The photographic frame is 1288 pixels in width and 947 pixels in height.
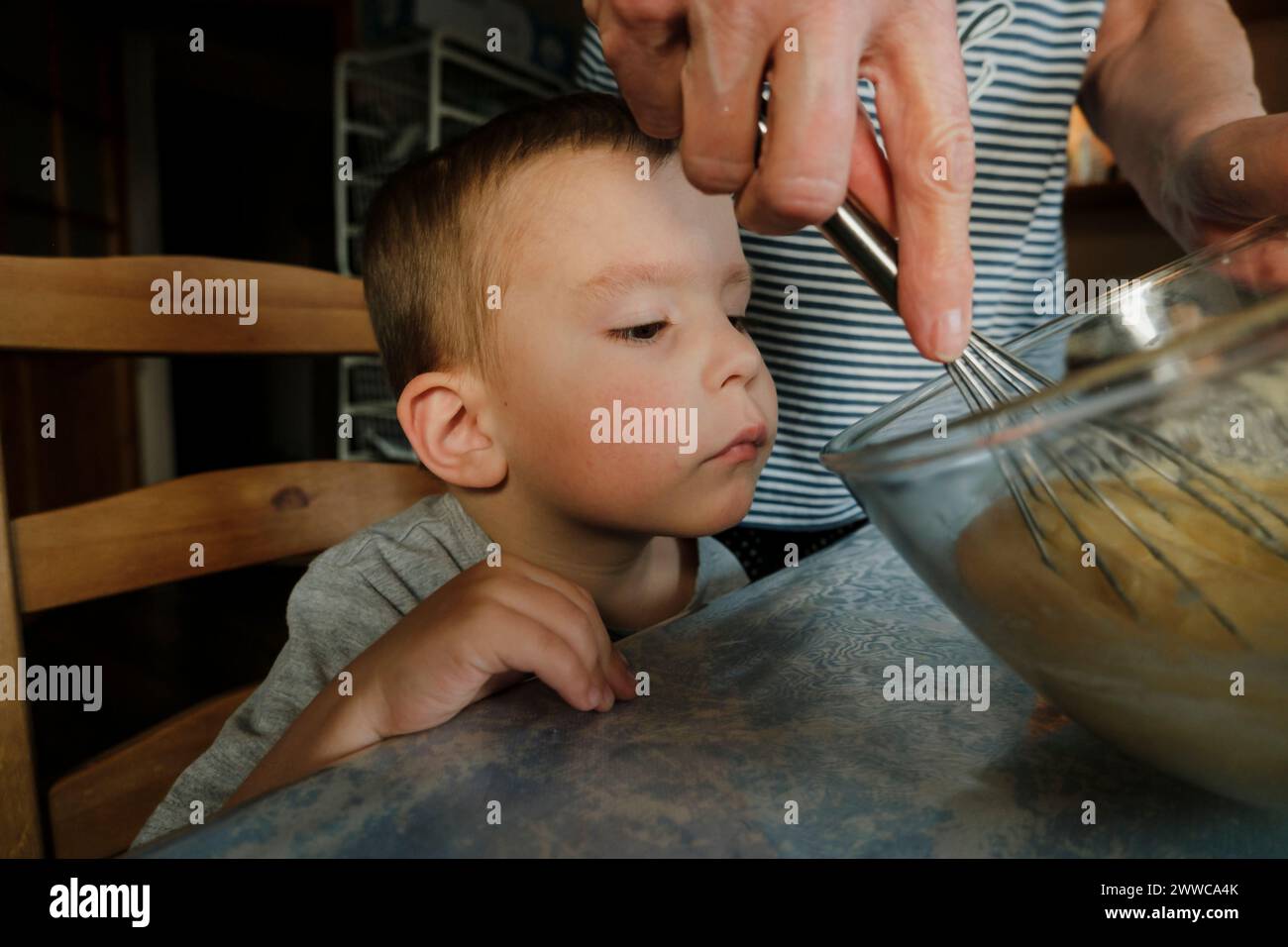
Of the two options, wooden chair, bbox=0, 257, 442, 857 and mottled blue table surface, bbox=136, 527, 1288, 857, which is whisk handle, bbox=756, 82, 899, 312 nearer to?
mottled blue table surface, bbox=136, 527, 1288, 857

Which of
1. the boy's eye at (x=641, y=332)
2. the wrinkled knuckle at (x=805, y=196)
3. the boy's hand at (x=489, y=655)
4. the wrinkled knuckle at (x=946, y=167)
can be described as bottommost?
the boy's hand at (x=489, y=655)

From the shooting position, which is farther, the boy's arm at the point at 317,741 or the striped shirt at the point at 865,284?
the striped shirt at the point at 865,284

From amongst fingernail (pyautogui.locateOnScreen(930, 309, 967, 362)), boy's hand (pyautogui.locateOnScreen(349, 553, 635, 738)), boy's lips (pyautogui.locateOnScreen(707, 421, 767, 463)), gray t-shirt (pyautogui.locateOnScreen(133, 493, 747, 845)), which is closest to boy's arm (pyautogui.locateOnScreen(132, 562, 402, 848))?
gray t-shirt (pyautogui.locateOnScreen(133, 493, 747, 845))

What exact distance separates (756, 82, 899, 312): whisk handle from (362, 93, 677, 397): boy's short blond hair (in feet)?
0.79

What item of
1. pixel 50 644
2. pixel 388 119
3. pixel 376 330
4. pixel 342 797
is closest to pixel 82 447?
pixel 50 644

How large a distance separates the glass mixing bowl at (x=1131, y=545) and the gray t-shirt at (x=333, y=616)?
323 mm

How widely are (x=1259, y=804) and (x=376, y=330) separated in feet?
1.88

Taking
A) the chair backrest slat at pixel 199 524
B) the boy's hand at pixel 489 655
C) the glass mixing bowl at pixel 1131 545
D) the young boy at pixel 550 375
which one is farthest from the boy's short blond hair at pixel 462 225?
the glass mixing bowl at pixel 1131 545

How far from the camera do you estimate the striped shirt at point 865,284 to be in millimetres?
727

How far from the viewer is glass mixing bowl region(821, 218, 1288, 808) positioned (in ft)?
0.61

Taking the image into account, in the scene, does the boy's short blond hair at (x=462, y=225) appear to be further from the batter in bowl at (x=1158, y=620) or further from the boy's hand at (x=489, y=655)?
the batter in bowl at (x=1158, y=620)

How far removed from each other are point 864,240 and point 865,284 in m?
0.45

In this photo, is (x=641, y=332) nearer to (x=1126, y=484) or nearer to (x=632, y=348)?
(x=632, y=348)

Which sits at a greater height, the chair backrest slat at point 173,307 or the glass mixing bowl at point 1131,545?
the chair backrest slat at point 173,307
